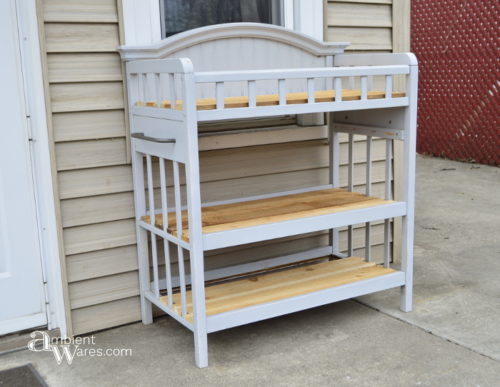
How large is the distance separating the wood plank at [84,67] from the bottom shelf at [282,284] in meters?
0.98

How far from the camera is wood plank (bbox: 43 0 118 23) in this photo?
8.53 feet

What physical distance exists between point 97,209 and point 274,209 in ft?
2.53

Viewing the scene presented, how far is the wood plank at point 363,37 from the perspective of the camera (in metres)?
3.32

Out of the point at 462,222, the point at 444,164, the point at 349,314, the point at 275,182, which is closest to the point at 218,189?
the point at 275,182

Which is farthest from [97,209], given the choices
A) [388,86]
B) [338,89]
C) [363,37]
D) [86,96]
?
[363,37]

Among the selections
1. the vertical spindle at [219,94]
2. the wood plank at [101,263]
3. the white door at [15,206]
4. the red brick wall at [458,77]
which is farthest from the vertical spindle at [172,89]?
the red brick wall at [458,77]

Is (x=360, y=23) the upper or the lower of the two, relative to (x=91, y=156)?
upper

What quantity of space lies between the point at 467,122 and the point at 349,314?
4803mm

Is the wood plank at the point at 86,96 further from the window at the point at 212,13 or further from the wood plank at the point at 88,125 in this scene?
the window at the point at 212,13

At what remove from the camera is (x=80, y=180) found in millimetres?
2762

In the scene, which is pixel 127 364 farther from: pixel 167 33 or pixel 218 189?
pixel 167 33

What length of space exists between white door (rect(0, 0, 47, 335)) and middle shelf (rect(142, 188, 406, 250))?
504 millimetres

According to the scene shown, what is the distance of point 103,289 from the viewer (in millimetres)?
2893

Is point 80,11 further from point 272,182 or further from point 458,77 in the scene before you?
point 458,77
